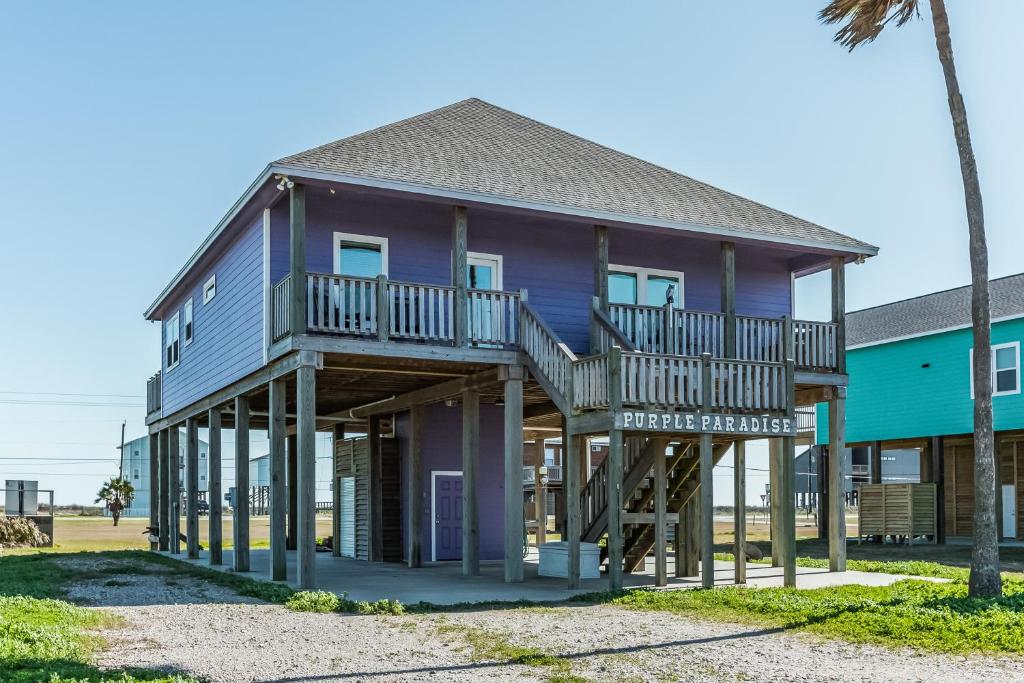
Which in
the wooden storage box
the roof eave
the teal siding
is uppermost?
the roof eave

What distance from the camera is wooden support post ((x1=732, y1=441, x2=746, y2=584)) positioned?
55.9 feet

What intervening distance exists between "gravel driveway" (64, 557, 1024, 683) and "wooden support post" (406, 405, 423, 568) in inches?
330

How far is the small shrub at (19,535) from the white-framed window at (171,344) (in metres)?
7.29

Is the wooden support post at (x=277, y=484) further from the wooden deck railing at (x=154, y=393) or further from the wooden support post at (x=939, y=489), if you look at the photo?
the wooden support post at (x=939, y=489)

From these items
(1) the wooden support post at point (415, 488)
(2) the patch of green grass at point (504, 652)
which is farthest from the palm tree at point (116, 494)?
(2) the patch of green grass at point (504, 652)

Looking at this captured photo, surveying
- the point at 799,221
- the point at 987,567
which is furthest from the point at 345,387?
the point at 987,567

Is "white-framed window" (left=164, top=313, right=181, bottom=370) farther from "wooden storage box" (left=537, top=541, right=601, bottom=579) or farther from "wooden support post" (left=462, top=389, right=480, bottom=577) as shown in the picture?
"wooden storage box" (left=537, top=541, right=601, bottom=579)

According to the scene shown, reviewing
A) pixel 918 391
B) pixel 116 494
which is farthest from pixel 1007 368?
pixel 116 494

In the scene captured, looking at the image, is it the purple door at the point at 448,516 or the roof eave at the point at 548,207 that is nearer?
the roof eave at the point at 548,207

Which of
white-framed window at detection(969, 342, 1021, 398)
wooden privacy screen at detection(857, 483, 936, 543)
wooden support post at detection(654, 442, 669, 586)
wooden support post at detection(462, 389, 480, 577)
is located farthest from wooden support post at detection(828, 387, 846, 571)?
wooden privacy screen at detection(857, 483, 936, 543)

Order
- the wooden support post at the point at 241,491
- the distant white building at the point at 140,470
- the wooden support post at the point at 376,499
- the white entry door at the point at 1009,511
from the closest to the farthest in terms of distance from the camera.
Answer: the wooden support post at the point at 241,491 → the wooden support post at the point at 376,499 → the white entry door at the point at 1009,511 → the distant white building at the point at 140,470

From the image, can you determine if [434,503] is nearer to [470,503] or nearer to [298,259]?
[470,503]

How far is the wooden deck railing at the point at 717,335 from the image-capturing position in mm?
19781

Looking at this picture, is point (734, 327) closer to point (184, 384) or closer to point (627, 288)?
point (627, 288)
